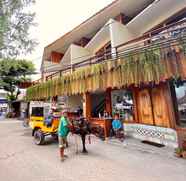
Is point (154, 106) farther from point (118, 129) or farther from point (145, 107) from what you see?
point (118, 129)

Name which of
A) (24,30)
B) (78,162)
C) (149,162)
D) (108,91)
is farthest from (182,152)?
(24,30)

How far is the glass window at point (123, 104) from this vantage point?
796 cm

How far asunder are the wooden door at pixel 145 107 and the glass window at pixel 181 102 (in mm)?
1183

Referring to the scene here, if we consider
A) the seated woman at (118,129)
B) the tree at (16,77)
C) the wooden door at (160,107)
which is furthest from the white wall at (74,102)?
the tree at (16,77)

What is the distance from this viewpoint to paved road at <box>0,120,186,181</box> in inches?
153

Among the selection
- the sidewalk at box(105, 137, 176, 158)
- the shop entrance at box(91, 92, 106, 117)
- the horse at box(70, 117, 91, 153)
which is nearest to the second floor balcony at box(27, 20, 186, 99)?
the horse at box(70, 117, 91, 153)

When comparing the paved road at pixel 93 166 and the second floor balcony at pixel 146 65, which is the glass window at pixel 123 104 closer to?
the second floor balcony at pixel 146 65

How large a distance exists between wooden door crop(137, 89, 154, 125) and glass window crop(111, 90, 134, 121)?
1.77 feet

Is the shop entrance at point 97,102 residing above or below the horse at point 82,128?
above

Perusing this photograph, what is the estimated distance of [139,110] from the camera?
746 centimetres

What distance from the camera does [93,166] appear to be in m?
4.51

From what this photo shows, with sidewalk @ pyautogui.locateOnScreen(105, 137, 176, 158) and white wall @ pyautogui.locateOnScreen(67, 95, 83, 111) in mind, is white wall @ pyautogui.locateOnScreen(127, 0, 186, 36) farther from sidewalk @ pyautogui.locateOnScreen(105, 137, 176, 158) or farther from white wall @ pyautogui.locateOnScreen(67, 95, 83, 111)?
sidewalk @ pyautogui.locateOnScreen(105, 137, 176, 158)

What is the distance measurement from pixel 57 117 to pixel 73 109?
187 inches

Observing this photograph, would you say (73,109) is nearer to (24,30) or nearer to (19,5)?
(24,30)
